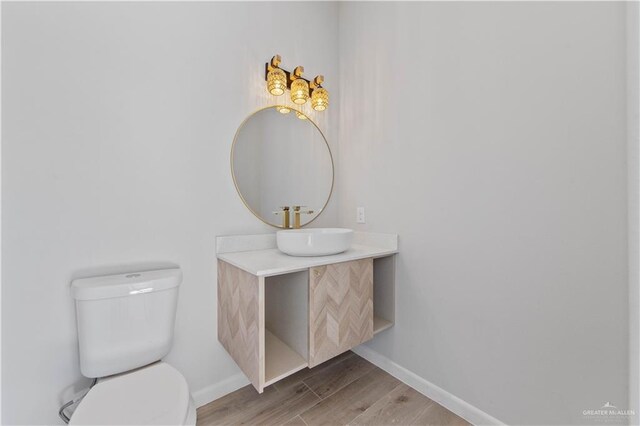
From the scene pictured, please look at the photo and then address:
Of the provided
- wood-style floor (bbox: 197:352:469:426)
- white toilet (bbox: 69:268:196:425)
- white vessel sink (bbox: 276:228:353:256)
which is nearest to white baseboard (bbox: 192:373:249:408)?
wood-style floor (bbox: 197:352:469:426)

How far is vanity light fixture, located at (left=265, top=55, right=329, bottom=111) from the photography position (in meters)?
1.58

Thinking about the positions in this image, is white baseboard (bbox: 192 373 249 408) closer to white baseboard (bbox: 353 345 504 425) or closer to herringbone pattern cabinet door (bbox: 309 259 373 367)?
herringbone pattern cabinet door (bbox: 309 259 373 367)

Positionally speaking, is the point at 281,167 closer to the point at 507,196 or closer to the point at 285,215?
the point at 285,215

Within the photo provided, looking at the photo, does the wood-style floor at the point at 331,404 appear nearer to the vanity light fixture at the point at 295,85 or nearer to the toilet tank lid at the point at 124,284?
the toilet tank lid at the point at 124,284

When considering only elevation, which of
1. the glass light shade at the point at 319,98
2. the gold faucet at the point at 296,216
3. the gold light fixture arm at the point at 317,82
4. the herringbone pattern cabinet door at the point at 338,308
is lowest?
the herringbone pattern cabinet door at the point at 338,308

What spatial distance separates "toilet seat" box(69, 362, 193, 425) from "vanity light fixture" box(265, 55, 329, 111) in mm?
1522

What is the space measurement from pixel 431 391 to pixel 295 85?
1.96 metres

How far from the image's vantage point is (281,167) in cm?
175

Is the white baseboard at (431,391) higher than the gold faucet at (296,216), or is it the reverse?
the gold faucet at (296,216)

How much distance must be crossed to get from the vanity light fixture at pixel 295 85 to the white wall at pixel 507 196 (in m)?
0.36

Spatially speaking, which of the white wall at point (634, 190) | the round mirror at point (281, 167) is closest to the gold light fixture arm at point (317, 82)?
the round mirror at point (281, 167)

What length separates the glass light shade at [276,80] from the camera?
1565 millimetres

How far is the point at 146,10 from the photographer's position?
4.17 feet

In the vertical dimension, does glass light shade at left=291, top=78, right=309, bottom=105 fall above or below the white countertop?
above
